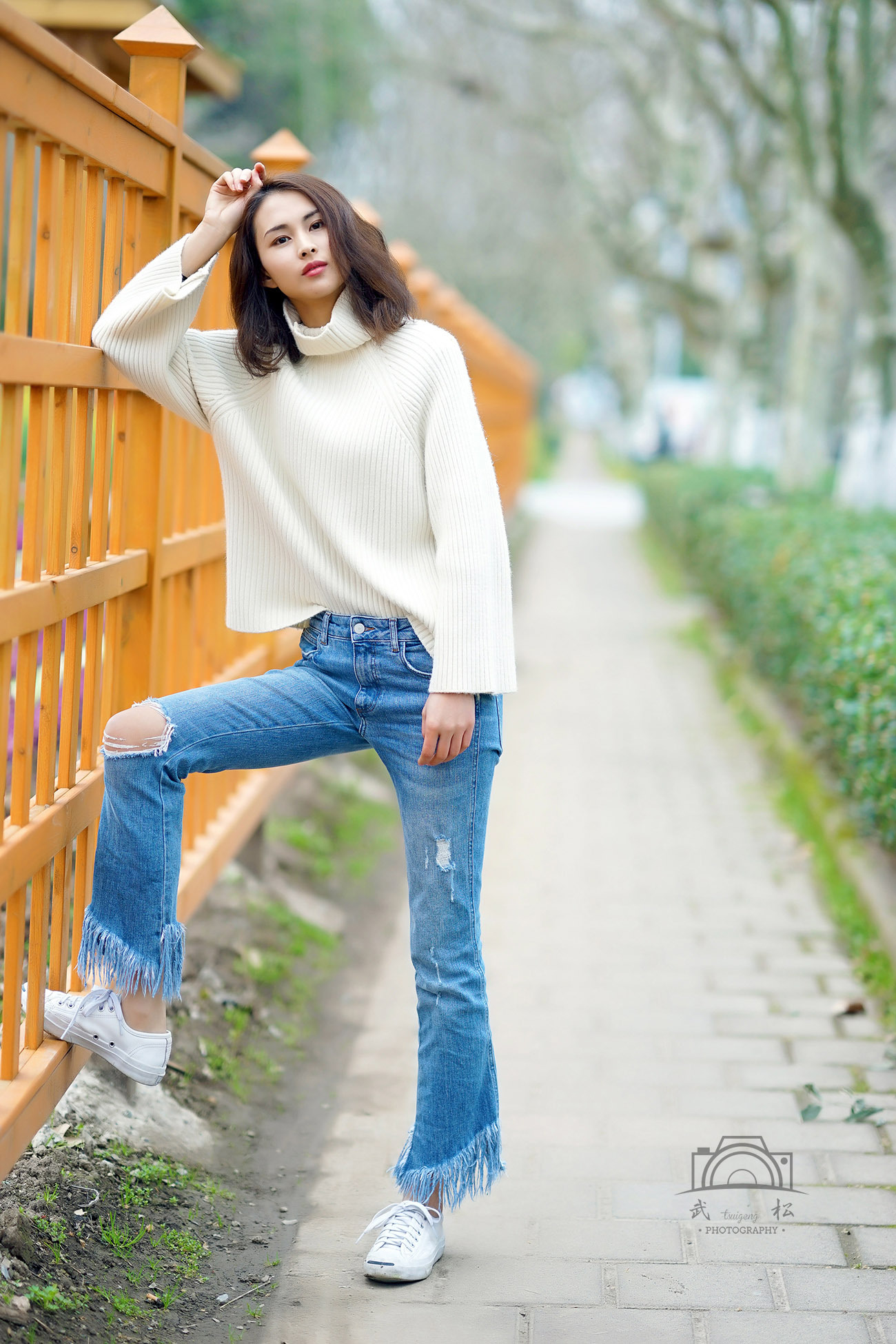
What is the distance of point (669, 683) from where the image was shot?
29.5 ft

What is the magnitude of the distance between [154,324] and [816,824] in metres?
3.98

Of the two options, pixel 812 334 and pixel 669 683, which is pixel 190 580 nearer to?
pixel 669 683

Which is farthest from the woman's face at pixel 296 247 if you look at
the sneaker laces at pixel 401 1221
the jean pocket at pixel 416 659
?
the sneaker laces at pixel 401 1221

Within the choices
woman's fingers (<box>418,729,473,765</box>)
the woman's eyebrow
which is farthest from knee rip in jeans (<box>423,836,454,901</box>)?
the woman's eyebrow

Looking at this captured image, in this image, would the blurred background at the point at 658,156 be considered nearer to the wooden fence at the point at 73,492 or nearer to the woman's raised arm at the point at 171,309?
the wooden fence at the point at 73,492

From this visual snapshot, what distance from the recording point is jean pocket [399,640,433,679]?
7.81 feet

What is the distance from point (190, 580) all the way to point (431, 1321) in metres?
1.76

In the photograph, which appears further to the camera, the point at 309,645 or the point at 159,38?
the point at 159,38

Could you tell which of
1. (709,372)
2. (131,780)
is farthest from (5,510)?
(709,372)

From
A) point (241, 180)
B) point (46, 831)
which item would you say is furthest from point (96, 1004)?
point (241, 180)

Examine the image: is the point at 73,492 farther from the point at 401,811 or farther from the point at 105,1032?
the point at 105,1032

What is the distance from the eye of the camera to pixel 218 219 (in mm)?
2457

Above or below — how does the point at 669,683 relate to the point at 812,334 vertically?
below

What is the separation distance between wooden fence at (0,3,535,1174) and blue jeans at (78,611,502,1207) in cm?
14
